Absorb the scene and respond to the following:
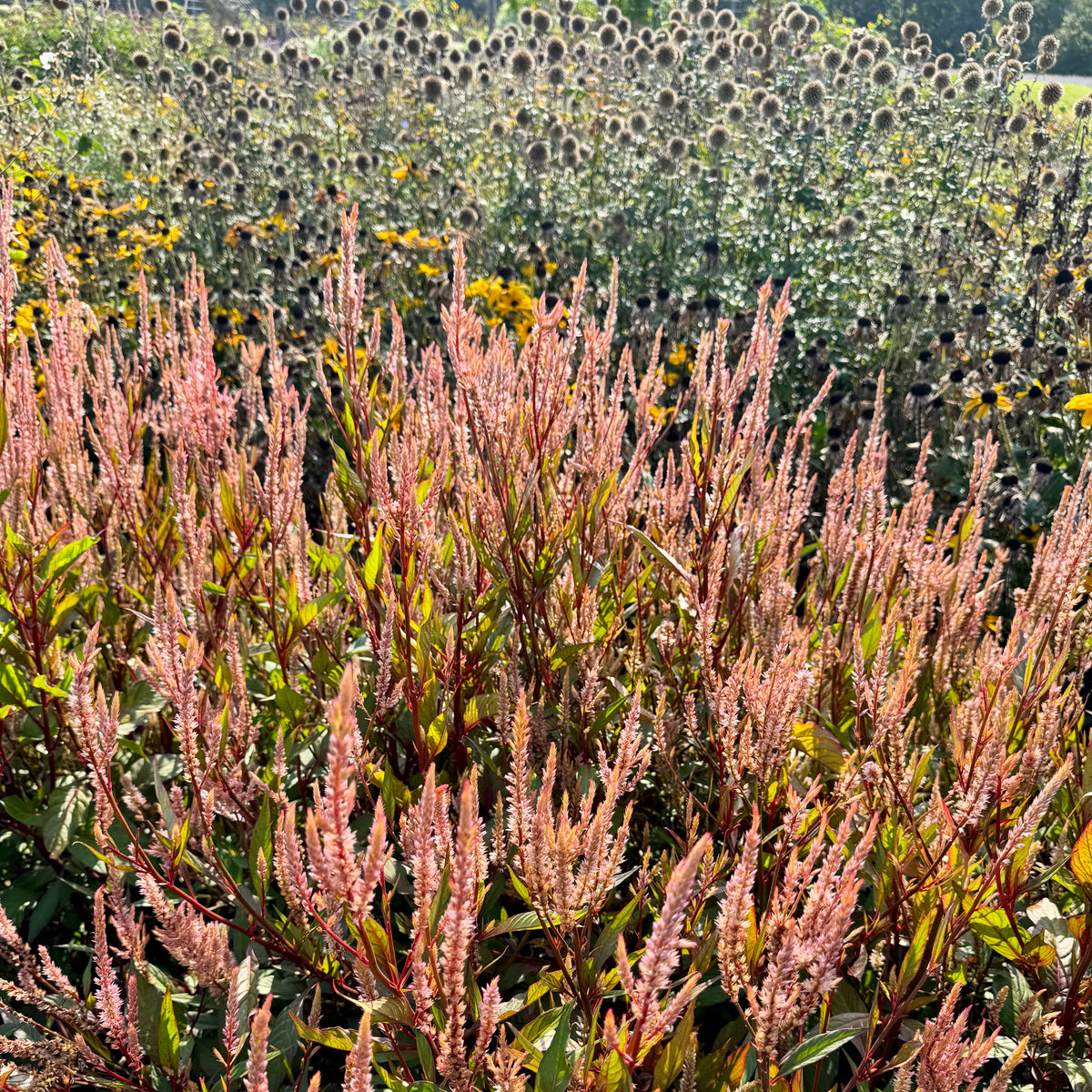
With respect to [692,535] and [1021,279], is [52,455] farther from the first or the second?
[1021,279]

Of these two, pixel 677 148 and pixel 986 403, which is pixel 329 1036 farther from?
pixel 677 148

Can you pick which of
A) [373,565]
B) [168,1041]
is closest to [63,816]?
[168,1041]

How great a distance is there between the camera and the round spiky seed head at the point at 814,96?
724 cm

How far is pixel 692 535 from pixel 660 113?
668 centimetres

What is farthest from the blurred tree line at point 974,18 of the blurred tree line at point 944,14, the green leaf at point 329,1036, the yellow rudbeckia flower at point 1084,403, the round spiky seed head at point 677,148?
the green leaf at point 329,1036

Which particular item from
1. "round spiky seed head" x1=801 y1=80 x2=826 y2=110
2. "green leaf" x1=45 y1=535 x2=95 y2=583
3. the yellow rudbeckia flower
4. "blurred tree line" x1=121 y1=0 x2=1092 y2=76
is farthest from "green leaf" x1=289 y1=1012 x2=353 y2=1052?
"blurred tree line" x1=121 y1=0 x2=1092 y2=76

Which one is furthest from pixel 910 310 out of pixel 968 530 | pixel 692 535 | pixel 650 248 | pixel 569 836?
pixel 569 836

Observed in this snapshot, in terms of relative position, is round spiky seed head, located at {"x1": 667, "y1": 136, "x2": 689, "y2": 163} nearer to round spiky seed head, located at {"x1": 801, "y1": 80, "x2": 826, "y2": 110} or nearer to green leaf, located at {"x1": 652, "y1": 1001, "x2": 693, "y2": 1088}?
round spiky seed head, located at {"x1": 801, "y1": 80, "x2": 826, "y2": 110}

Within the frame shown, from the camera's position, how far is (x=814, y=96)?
23.9 ft

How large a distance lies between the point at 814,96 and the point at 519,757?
7.71 meters

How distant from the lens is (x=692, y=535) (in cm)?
171

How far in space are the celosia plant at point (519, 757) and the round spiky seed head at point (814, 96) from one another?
6.30m

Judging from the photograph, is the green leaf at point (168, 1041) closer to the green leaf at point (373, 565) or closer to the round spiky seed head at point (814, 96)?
the green leaf at point (373, 565)

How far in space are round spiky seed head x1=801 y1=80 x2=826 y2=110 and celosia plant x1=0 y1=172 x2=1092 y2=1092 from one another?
630 cm
